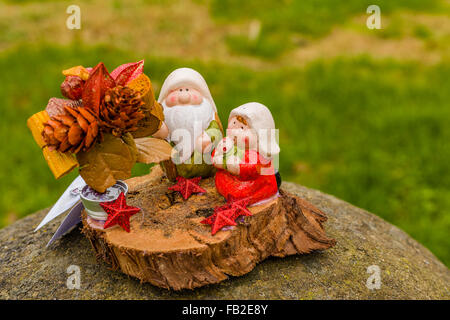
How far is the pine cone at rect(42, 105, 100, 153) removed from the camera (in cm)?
167

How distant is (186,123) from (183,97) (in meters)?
0.13

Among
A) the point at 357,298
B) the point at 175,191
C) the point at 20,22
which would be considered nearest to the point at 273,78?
the point at 175,191

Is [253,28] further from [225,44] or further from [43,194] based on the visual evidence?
[43,194]

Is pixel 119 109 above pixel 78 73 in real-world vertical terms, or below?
below

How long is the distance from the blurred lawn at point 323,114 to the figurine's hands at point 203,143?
69.7 inches

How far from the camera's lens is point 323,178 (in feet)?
13.1

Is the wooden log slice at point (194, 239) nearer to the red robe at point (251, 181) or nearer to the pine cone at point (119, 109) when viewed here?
the red robe at point (251, 181)

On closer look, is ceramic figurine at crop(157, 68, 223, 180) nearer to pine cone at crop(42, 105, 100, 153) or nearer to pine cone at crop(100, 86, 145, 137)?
pine cone at crop(100, 86, 145, 137)

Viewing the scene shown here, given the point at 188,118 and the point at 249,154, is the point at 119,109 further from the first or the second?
the point at 249,154

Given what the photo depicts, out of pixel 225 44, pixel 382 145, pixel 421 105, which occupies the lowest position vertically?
pixel 382 145

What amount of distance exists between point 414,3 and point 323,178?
168 inches

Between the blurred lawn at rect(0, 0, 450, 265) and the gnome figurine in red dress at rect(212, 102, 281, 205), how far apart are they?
1762 mm

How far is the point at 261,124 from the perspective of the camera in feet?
6.63

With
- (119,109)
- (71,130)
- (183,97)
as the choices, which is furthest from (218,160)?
(71,130)
